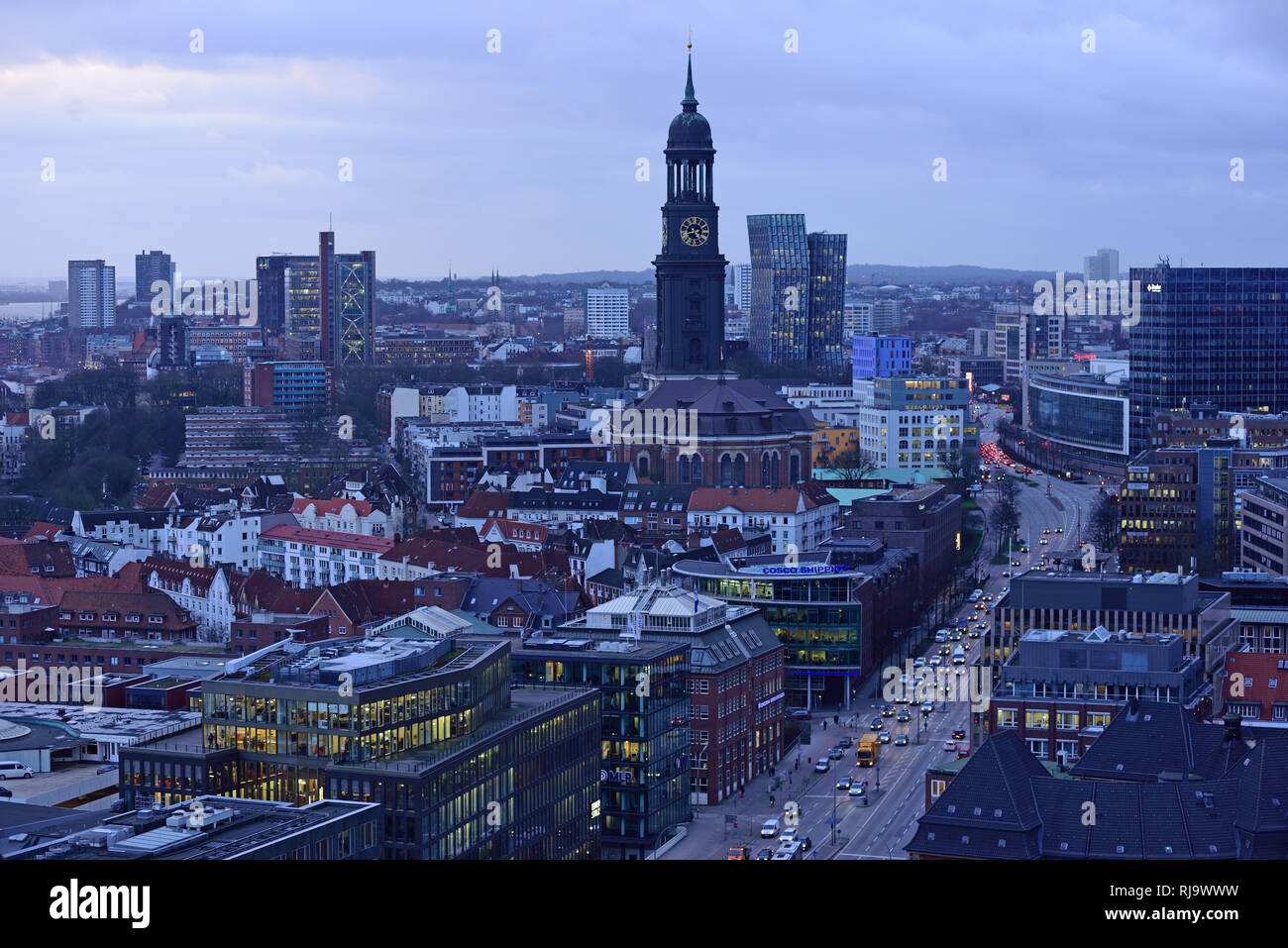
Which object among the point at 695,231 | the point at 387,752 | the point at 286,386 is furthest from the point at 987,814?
the point at 286,386

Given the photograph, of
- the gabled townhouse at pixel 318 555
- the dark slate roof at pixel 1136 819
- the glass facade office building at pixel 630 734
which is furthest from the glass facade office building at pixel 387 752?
the gabled townhouse at pixel 318 555

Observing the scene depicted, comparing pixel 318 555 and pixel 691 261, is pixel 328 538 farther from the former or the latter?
pixel 691 261

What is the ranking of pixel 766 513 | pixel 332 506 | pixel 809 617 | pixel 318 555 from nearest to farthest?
1. pixel 809 617
2. pixel 318 555
3. pixel 766 513
4. pixel 332 506
